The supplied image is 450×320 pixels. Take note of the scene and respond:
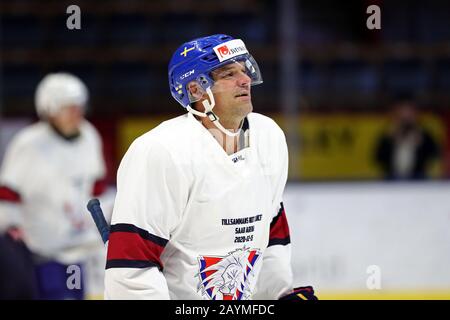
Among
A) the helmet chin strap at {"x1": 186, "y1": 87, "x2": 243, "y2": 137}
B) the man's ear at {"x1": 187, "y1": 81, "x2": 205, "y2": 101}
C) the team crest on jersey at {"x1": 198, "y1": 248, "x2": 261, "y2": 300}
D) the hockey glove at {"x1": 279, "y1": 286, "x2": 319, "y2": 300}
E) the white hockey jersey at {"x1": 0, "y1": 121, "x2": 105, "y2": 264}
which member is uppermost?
the man's ear at {"x1": 187, "y1": 81, "x2": 205, "y2": 101}

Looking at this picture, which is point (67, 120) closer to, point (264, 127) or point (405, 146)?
point (405, 146)

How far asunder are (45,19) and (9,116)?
870 millimetres

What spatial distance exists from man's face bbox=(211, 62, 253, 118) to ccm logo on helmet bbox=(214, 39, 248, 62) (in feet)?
0.09

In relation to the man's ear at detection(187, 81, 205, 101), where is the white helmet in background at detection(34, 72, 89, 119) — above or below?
below

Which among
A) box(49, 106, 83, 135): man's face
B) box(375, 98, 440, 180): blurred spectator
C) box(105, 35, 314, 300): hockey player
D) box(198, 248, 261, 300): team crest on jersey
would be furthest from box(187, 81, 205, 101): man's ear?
box(375, 98, 440, 180): blurred spectator

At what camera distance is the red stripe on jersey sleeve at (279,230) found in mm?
2709

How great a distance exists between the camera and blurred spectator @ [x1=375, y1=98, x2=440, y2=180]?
6.16 meters

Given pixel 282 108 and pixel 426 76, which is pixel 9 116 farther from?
pixel 426 76

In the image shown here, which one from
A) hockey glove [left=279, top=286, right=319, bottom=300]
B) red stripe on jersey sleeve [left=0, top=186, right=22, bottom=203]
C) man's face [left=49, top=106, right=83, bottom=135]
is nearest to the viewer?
hockey glove [left=279, top=286, right=319, bottom=300]

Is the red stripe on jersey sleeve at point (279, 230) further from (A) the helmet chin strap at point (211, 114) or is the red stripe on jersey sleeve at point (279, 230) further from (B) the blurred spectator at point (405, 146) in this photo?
(B) the blurred spectator at point (405, 146)

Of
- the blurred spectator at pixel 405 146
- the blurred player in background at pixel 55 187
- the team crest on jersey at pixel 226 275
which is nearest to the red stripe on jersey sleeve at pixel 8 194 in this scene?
the blurred player in background at pixel 55 187

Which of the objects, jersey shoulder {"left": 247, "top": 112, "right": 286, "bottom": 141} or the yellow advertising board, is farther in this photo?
the yellow advertising board

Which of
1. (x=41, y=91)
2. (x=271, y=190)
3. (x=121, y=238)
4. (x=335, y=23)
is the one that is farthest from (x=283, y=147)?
(x=335, y=23)

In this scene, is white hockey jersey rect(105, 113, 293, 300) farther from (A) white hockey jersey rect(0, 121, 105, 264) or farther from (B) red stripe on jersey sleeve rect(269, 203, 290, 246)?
(A) white hockey jersey rect(0, 121, 105, 264)
